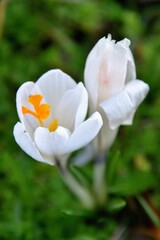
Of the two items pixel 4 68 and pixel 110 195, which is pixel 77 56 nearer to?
pixel 4 68

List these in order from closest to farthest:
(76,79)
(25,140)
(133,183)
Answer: (25,140) < (133,183) < (76,79)

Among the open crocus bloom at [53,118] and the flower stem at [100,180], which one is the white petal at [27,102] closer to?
the open crocus bloom at [53,118]

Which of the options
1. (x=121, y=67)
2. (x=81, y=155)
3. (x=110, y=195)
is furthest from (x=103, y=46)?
(x=81, y=155)

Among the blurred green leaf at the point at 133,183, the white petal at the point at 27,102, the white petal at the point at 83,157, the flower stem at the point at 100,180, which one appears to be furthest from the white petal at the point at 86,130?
the white petal at the point at 83,157

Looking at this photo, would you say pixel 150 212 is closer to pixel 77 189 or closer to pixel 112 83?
pixel 77 189

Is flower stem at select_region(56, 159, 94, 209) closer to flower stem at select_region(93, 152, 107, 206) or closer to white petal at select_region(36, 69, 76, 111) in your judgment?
flower stem at select_region(93, 152, 107, 206)

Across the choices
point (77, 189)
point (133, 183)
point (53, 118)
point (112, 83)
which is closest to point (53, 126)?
point (53, 118)
